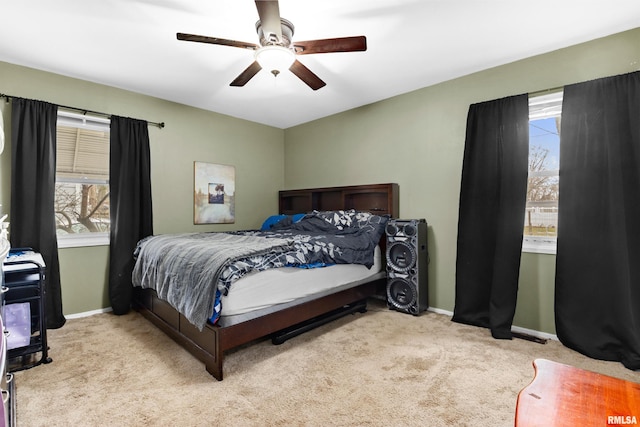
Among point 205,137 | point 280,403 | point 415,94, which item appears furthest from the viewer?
point 205,137

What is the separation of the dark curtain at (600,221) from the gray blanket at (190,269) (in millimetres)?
2393

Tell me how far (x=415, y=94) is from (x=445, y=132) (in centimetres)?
62

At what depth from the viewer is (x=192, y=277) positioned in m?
2.38

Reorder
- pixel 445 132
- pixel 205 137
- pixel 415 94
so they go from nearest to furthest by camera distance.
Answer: pixel 445 132, pixel 415 94, pixel 205 137

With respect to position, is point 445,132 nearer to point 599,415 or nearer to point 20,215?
point 599,415

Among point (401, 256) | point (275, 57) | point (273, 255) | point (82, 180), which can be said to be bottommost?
point (401, 256)

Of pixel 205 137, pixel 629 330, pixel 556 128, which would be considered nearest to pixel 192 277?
pixel 205 137

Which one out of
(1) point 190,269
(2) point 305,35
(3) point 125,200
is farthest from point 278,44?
(3) point 125,200

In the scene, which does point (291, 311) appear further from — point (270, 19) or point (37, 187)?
point (37, 187)

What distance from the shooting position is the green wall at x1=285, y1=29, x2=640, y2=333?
2.73 metres

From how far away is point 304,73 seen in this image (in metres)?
2.62

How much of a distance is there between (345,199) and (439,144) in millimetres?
1434

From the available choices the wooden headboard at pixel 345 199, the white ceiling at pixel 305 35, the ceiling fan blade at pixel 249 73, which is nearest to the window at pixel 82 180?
the white ceiling at pixel 305 35

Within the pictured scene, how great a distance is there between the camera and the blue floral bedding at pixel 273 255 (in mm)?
2182
